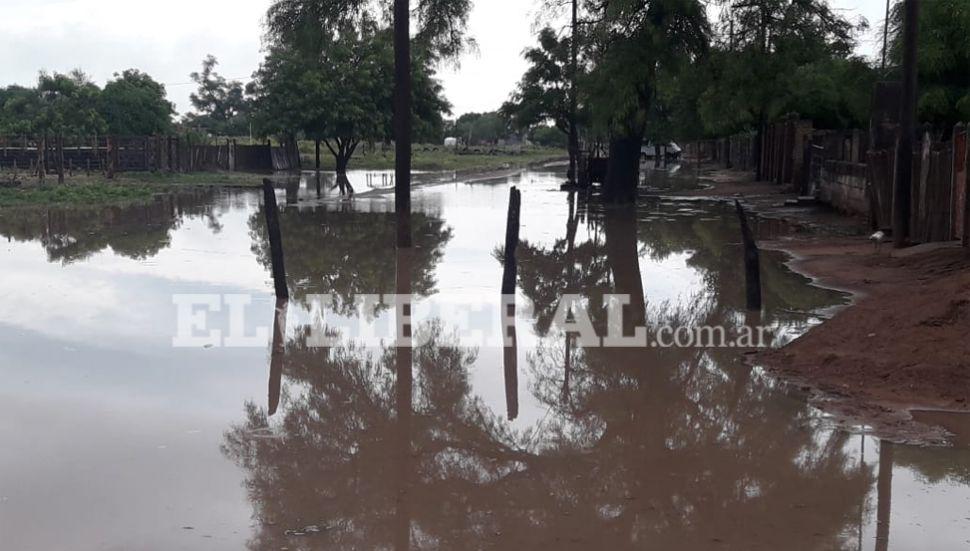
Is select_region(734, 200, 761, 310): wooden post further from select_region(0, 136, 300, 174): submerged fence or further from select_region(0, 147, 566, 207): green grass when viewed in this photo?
select_region(0, 136, 300, 174): submerged fence

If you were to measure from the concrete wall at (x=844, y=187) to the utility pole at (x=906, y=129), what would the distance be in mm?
5929

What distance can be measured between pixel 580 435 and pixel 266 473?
2579 millimetres

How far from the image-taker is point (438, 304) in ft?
47.0

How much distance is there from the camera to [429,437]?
809 centimetres

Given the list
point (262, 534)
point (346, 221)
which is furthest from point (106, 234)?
point (262, 534)

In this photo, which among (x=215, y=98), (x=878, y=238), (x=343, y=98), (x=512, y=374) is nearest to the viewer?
(x=512, y=374)

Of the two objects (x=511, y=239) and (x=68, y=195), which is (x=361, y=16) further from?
(x=68, y=195)

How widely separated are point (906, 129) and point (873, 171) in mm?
3426

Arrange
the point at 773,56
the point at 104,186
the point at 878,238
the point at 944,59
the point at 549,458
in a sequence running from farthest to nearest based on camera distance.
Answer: the point at 104,186, the point at 773,56, the point at 944,59, the point at 878,238, the point at 549,458

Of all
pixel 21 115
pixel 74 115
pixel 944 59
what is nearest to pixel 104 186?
pixel 74 115

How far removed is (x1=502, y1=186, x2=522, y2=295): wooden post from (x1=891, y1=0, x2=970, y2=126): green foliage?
66.0 ft

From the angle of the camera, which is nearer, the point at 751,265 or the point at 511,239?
the point at 751,265

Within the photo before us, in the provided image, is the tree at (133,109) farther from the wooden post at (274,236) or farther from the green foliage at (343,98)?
the wooden post at (274,236)

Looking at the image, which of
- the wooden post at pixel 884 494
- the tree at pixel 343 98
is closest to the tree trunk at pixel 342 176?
the tree at pixel 343 98
